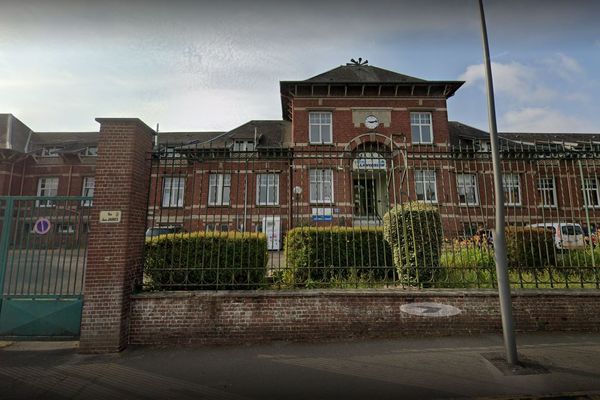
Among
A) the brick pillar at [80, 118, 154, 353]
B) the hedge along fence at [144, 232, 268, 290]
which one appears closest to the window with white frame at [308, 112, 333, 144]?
the hedge along fence at [144, 232, 268, 290]

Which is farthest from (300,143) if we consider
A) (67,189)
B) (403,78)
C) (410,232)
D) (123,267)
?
(67,189)

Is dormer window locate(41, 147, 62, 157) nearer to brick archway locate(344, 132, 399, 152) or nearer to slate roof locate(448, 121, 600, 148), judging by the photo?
brick archway locate(344, 132, 399, 152)

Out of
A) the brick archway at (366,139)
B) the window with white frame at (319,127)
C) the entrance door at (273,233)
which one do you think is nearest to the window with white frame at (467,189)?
the entrance door at (273,233)

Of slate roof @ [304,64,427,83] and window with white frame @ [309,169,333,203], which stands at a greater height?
slate roof @ [304,64,427,83]

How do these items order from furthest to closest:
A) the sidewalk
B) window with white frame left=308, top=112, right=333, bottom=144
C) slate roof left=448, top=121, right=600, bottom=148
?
slate roof left=448, top=121, right=600, bottom=148 → window with white frame left=308, top=112, right=333, bottom=144 → the sidewalk

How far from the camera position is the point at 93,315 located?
195 inches

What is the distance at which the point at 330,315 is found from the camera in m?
5.29

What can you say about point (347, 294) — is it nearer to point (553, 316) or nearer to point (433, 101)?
point (553, 316)

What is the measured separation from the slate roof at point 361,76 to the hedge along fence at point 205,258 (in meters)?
17.2

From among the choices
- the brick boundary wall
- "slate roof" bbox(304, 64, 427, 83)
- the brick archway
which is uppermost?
"slate roof" bbox(304, 64, 427, 83)

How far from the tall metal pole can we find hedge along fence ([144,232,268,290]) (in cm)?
390

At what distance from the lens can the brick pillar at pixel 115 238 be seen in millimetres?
4938

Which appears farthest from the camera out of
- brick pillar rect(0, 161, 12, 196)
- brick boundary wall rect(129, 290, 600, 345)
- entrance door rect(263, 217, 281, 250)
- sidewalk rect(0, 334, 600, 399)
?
brick pillar rect(0, 161, 12, 196)

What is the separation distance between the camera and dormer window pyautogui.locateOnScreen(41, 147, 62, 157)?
2899 cm
